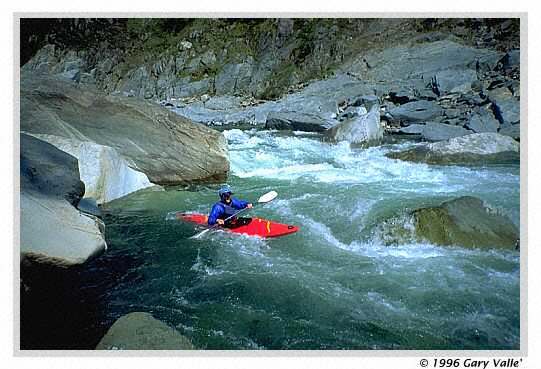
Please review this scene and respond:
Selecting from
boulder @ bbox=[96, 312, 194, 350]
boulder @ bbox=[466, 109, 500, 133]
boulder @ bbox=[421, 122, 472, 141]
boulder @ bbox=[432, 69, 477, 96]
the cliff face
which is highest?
the cliff face

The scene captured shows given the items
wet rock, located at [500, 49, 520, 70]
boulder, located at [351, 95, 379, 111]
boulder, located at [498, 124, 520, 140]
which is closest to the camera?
boulder, located at [498, 124, 520, 140]

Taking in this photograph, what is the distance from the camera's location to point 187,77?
31.5 m

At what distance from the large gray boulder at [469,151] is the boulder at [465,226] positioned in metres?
4.30

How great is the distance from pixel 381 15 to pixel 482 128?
8898mm

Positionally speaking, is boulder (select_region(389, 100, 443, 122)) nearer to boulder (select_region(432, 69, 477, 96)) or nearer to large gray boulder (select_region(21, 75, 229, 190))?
boulder (select_region(432, 69, 477, 96))

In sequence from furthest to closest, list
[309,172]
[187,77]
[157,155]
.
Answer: [187,77] < [309,172] < [157,155]

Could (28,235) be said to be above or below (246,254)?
above

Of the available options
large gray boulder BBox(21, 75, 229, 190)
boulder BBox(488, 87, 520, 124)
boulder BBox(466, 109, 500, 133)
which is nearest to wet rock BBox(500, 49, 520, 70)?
boulder BBox(488, 87, 520, 124)

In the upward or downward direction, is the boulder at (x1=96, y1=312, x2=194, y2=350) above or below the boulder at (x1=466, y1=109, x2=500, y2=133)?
below

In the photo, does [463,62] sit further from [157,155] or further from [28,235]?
[28,235]

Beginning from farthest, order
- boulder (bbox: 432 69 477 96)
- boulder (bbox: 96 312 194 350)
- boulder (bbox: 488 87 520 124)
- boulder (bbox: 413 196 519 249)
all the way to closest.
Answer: boulder (bbox: 432 69 477 96) < boulder (bbox: 488 87 520 124) < boulder (bbox: 413 196 519 249) < boulder (bbox: 96 312 194 350)

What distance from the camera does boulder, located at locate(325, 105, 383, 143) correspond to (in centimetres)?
1182

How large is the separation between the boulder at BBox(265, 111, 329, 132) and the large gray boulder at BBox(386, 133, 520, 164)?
220 inches

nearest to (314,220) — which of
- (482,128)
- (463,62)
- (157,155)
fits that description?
(157,155)
